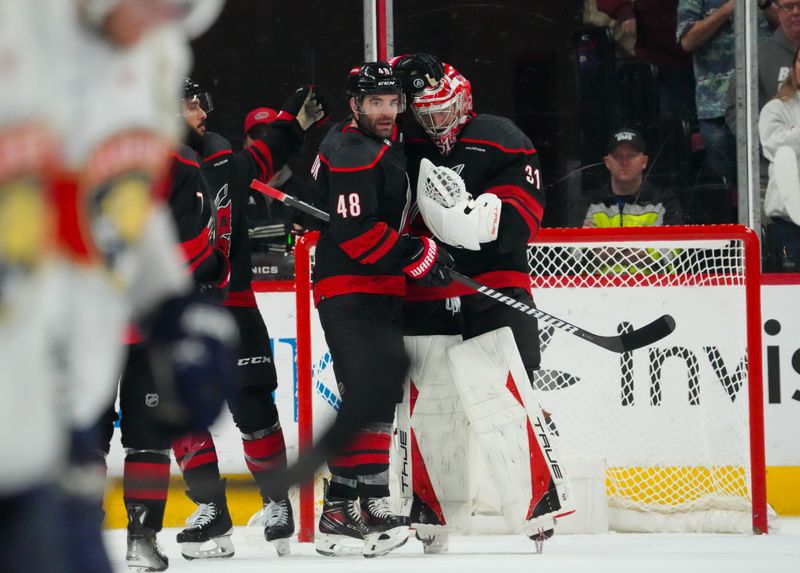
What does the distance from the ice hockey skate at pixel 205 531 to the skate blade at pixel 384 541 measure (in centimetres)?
39

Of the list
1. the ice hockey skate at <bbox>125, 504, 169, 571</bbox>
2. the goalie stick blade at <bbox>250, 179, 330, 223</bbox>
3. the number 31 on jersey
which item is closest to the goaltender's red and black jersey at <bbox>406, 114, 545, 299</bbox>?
the number 31 on jersey

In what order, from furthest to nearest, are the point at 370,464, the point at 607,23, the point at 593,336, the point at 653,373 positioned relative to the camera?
the point at 607,23, the point at 653,373, the point at 593,336, the point at 370,464

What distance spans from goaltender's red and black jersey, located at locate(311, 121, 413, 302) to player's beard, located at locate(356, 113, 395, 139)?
0.02 meters

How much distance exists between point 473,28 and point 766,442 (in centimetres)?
168

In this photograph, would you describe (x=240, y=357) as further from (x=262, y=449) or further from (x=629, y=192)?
(x=629, y=192)

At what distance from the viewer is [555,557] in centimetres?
346

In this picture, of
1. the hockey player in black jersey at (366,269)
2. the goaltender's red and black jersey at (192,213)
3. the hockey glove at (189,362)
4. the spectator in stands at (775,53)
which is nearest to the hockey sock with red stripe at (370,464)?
the hockey player in black jersey at (366,269)

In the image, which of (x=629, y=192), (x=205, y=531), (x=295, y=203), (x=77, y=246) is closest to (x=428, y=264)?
(x=295, y=203)

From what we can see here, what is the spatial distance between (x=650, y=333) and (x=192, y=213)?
124cm

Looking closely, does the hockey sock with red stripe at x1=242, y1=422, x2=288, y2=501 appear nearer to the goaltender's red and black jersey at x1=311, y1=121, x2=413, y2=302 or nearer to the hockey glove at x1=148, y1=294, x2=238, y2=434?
the goaltender's red and black jersey at x1=311, y1=121, x2=413, y2=302

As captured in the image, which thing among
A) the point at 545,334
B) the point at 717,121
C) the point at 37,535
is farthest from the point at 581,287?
the point at 37,535

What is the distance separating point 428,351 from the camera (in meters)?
3.68

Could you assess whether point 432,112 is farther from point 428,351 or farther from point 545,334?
point 545,334

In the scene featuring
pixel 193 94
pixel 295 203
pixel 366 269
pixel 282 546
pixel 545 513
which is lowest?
pixel 282 546
